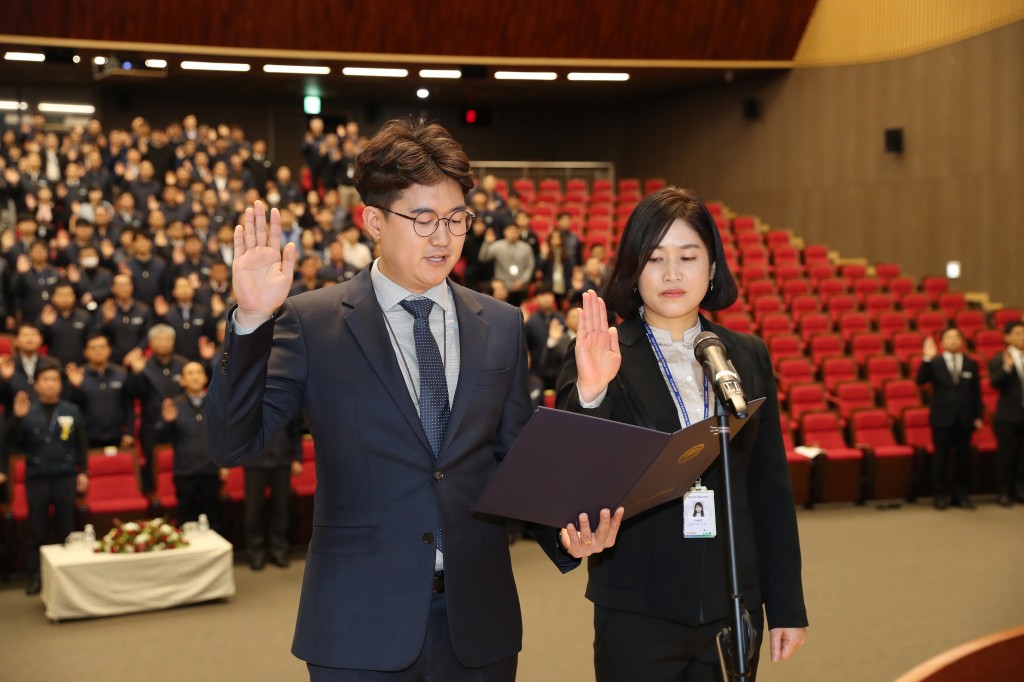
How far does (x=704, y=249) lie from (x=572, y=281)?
864 centimetres

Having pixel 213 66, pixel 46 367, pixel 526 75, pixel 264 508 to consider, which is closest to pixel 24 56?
pixel 213 66

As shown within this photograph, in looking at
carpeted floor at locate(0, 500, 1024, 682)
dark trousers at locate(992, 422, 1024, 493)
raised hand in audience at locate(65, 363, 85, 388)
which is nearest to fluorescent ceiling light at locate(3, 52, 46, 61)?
raised hand in audience at locate(65, 363, 85, 388)

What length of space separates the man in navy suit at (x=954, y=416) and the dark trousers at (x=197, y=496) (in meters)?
5.67

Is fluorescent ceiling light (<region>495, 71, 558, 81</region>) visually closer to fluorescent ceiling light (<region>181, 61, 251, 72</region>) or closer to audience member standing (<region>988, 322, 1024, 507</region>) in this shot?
fluorescent ceiling light (<region>181, 61, 251, 72</region>)

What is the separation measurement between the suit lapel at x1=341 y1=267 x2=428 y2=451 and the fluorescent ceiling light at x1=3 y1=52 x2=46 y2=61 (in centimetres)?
1380

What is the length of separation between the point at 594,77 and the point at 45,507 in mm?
11467

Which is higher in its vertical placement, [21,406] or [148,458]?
[21,406]

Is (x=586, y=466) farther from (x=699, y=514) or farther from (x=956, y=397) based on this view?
(x=956, y=397)

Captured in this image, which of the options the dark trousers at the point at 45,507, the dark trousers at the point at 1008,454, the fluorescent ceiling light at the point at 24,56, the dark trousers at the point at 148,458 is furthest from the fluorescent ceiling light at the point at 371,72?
the dark trousers at the point at 45,507

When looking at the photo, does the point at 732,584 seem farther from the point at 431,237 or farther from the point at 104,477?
the point at 104,477

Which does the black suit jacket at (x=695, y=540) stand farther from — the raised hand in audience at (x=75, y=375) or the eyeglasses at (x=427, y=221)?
the raised hand in audience at (x=75, y=375)

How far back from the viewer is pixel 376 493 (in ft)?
6.35

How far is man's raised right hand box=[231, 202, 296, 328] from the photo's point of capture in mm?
1785

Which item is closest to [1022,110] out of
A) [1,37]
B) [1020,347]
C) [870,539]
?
[1020,347]
